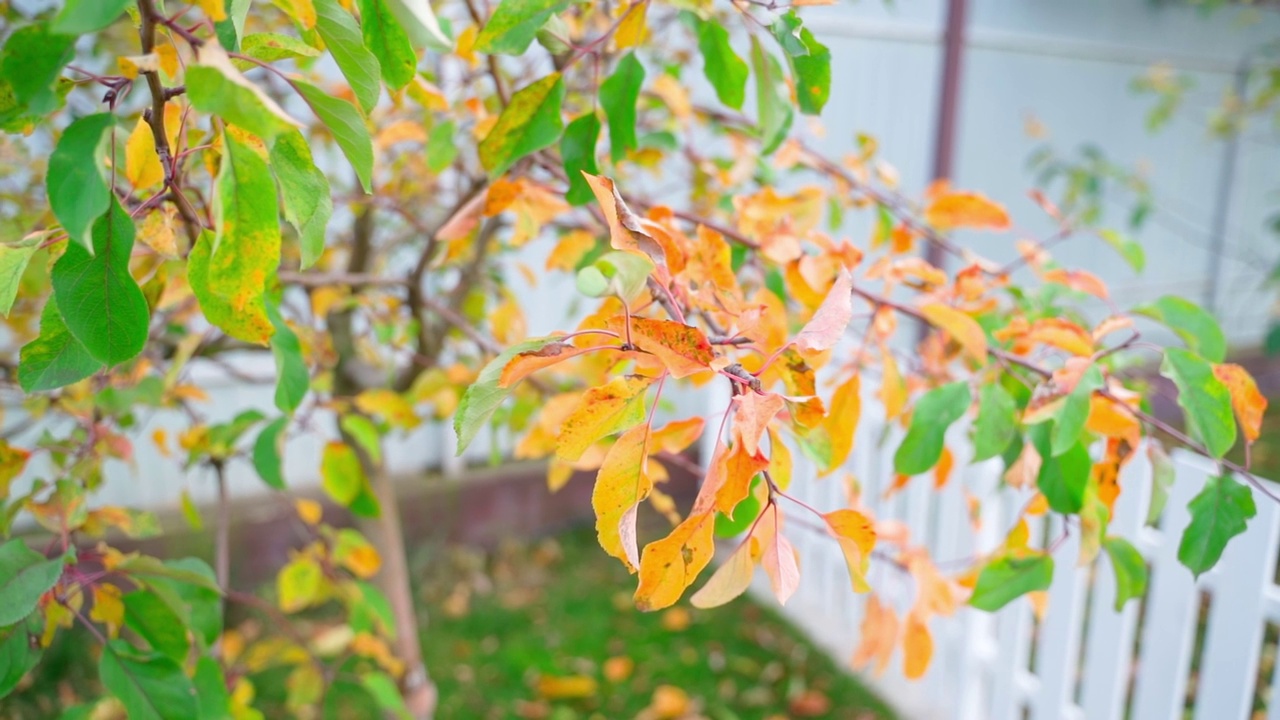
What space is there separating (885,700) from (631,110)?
5.43 ft

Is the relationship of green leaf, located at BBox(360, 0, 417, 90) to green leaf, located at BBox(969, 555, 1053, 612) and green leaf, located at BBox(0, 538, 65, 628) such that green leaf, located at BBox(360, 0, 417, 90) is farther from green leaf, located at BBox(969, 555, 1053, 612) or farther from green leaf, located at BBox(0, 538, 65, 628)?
green leaf, located at BBox(969, 555, 1053, 612)

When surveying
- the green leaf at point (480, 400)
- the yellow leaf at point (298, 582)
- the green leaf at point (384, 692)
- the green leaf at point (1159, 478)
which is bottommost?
the green leaf at point (384, 692)

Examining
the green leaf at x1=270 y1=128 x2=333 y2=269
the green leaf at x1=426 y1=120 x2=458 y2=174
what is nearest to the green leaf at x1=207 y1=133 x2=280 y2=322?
the green leaf at x1=270 y1=128 x2=333 y2=269

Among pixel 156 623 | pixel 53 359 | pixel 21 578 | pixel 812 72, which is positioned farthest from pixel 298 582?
pixel 812 72

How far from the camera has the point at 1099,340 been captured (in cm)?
74

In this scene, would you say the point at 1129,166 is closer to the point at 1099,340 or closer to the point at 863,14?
the point at 863,14

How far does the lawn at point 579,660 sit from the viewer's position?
187 centimetres

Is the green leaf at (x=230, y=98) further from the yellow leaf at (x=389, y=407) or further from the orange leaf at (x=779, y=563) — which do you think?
the yellow leaf at (x=389, y=407)

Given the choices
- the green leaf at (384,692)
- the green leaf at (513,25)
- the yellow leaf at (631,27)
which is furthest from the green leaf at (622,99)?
the green leaf at (384,692)

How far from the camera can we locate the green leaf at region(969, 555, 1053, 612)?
699mm

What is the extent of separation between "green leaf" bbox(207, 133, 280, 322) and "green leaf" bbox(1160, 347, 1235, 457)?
1.95 ft

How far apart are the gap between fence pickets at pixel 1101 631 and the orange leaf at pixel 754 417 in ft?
1.37

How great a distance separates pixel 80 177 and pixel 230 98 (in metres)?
0.10

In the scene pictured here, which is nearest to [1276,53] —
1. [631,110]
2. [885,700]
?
[885,700]
